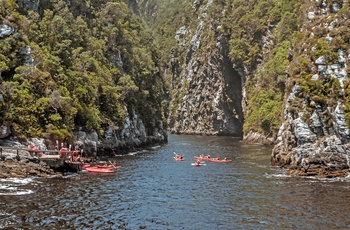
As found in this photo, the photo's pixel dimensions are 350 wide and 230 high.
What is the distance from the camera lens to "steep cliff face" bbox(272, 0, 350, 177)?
50.8m

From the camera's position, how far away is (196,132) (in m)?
163

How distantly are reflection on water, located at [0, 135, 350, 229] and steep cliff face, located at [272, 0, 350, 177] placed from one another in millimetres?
3542

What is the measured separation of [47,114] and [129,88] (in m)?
30.2

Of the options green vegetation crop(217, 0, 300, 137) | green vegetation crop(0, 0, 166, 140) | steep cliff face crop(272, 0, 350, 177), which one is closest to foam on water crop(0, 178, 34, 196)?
green vegetation crop(0, 0, 166, 140)

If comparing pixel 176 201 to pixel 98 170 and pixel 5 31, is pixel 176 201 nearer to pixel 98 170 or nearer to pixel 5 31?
pixel 98 170

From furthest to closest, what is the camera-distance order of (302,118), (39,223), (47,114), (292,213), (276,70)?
1. (276,70)
2. (47,114)
3. (302,118)
4. (292,213)
5. (39,223)

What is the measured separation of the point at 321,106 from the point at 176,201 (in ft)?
86.7

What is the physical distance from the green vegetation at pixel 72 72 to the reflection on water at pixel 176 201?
43.2 feet

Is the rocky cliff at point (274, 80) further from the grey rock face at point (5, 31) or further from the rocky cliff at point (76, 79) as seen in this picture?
the grey rock face at point (5, 31)

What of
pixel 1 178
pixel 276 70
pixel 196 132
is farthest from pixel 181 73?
pixel 1 178

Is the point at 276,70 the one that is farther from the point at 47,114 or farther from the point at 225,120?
the point at 47,114

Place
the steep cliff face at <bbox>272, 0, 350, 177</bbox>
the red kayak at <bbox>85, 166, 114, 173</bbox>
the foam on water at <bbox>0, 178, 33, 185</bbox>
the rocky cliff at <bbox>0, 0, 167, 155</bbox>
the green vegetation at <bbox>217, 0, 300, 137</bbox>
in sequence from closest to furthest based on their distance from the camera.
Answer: the foam on water at <bbox>0, 178, 33, 185</bbox> → the steep cliff face at <bbox>272, 0, 350, 177</bbox> → the red kayak at <bbox>85, 166, 114, 173</bbox> → the rocky cliff at <bbox>0, 0, 167, 155</bbox> → the green vegetation at <bbox>217, 0, 300, 137</bbox>

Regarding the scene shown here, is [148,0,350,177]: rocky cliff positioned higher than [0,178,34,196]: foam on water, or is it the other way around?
[148,0,350,177]: rocky cliff

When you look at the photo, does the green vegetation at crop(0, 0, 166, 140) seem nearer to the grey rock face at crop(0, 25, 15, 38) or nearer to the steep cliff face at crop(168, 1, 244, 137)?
the grey rock face at crop(0, 25, 15, 38)
